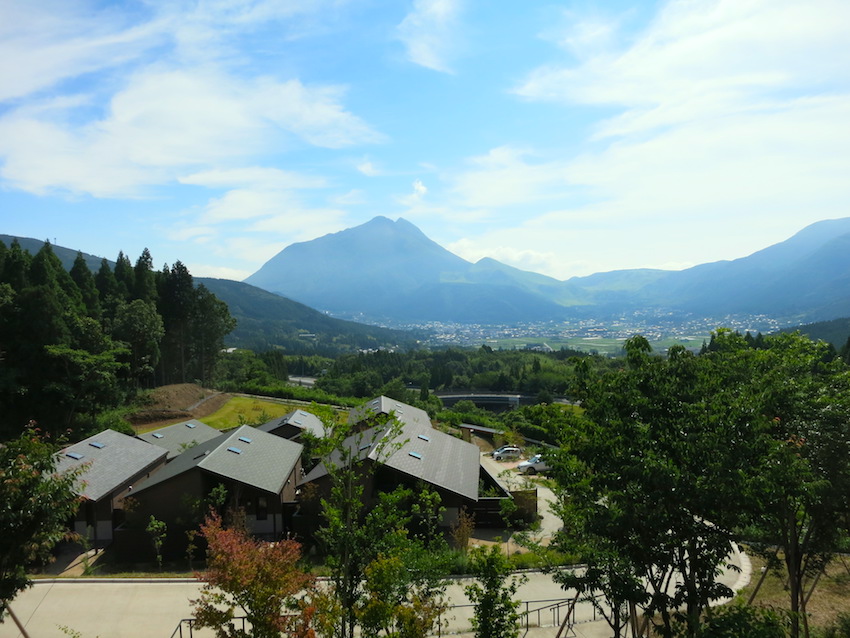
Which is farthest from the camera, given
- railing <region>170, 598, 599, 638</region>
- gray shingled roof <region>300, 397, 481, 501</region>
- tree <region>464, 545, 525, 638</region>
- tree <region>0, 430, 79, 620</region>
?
gray shingled roof <region>300, 397, 481, 501</region>

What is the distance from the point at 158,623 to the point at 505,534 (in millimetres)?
11729

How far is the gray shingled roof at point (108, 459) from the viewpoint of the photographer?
779 inches

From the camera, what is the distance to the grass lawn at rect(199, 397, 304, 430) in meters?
39.3

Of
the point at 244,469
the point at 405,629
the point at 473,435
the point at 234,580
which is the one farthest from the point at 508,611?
the point at 473,435

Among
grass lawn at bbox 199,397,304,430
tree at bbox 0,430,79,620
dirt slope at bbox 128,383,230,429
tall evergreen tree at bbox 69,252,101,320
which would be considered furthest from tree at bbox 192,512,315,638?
tall evergreen tree at bbox 69,252,101,320

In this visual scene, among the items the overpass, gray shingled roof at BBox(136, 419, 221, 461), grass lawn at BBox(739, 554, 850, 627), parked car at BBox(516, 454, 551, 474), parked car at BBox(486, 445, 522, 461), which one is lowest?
the overpass

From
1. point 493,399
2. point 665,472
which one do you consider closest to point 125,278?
point 493,399

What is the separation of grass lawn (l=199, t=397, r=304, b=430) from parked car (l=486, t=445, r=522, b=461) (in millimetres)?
16872

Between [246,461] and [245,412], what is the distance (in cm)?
2467

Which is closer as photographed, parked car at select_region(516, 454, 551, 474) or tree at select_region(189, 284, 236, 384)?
parked car at select_region(516, 454, 551, 474)

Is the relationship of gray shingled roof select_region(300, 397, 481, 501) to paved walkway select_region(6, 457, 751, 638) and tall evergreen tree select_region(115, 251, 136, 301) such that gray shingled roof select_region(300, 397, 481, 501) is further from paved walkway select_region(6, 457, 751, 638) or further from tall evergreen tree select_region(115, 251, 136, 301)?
tall evergreen tree select_region(115, 251, 136, 301)

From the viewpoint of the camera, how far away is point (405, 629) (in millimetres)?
→ 7754

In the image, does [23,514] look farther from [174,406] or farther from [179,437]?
[174,406]

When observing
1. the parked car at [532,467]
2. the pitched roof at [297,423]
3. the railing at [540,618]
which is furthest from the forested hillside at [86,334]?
the parked car at [532,467]
